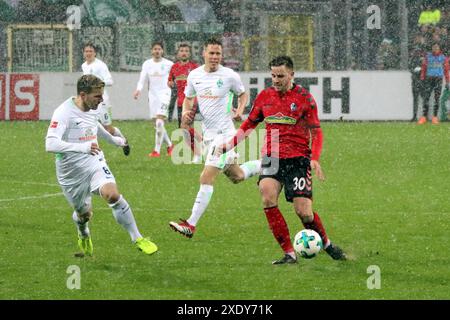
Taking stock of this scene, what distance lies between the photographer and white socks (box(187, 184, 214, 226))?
12658mm

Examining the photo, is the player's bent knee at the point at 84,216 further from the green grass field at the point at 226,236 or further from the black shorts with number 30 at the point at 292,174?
the black shorts with number 30 at the point at 292,174

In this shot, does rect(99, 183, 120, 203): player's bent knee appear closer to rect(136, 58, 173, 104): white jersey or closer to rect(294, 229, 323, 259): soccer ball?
rect(294, 229, 323, 259): soccer ball

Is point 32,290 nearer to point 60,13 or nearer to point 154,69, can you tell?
point 154,69

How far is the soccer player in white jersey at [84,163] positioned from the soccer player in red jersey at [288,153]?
3.99 feet

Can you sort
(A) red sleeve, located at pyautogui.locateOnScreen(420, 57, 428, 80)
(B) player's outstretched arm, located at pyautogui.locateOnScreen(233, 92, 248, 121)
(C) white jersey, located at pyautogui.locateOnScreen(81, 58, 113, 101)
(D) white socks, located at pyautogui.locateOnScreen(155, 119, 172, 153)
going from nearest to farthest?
1. (B) player's outstretched arm, located at pyautogui.locateOnScreen(233, 92, 248, 121)
2. (D) white socks, located at pyautogui.locateOnScreen(155, 119, 172, 153)
3. (C) white jersey, located at pyautogui.locateOnScreen(81, 58, 113, 101)
4. (A) red sleeve, located at pyautogui.locateOnScreen(420, 57, 428, 80)

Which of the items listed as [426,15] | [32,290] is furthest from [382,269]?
[426,15]

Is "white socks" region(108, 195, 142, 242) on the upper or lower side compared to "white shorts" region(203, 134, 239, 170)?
lower

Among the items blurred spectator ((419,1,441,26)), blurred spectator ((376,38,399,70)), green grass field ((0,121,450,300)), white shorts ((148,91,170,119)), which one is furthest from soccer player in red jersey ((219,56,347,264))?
A: blurred spectator ((419,1,441,26))

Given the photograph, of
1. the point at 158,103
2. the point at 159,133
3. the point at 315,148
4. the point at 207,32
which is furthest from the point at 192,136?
the point at 207,32

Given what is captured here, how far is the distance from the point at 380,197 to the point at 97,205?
3.95 metres

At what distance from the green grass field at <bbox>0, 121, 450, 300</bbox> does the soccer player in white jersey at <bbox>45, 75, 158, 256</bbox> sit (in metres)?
0.36

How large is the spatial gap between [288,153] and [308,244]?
36.2 inches

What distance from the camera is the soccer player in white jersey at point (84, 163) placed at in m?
11.2

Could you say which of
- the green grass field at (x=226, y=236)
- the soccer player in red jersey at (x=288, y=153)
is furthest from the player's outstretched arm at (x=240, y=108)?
the soccer player in red jersey at (x=288, y=153)
